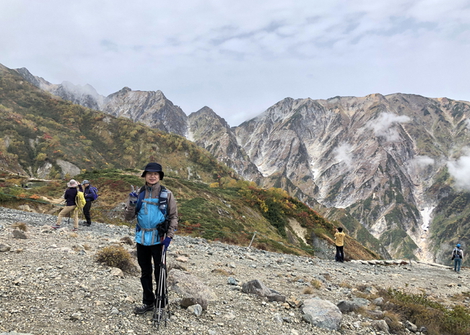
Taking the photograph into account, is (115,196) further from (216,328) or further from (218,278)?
(216,328)

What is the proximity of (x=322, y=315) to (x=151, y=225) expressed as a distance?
494 cm

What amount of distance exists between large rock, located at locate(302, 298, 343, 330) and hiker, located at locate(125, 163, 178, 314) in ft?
12.4

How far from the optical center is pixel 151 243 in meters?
5.81

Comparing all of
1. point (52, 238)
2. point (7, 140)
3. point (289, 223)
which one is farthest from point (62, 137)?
point (52, 238)

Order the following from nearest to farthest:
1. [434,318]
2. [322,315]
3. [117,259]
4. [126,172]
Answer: [322,315] → [434,318] → [117,259] → [126,172]

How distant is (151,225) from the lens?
5.81 meters

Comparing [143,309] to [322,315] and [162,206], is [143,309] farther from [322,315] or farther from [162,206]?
[322,315]

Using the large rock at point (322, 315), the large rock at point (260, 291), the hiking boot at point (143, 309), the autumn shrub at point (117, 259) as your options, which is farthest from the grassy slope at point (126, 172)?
the hiking boot at point (143, 309)

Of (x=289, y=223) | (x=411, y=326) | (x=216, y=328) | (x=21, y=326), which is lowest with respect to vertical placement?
(x=289, y=223)

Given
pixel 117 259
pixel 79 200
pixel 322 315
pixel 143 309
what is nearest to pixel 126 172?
pixel 79 200

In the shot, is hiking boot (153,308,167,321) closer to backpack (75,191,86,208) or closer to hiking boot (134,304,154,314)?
hiking boot (134,304,154,314)

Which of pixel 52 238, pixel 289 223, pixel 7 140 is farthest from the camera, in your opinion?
pixel 7 140

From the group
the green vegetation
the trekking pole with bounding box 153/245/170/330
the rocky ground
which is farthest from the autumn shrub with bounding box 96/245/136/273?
the green vegetation

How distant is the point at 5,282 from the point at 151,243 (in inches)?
131
